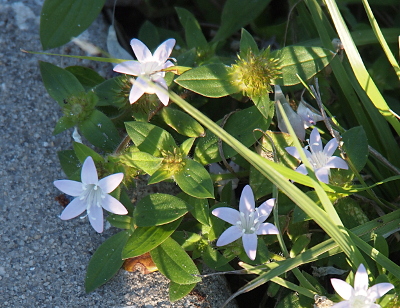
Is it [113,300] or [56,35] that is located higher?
[56,35]

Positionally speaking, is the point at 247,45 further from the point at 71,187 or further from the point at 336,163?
the point at 71,187

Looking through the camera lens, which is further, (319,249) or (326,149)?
(326,149)

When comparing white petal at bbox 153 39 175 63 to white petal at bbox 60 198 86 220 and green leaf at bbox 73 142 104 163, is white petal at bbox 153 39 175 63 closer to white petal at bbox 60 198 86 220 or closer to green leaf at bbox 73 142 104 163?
green leaf at bbox 73 142 104 163

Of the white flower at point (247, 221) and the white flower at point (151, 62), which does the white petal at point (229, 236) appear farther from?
the white flower at point (151, 62)

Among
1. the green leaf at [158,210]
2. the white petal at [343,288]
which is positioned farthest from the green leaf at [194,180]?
the white petal at [343,288]

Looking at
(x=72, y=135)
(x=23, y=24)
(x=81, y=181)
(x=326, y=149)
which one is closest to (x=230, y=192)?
(x=326, y=149)

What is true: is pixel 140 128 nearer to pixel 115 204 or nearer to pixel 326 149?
pixel 115 204
